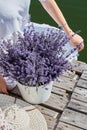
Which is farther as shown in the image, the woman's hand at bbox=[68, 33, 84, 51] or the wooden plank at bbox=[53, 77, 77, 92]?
the wooden plank at bbox=[53, 77, 77, 92]

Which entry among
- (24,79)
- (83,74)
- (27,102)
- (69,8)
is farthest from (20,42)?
(69,8)

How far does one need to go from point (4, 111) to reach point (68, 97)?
17.0 inches

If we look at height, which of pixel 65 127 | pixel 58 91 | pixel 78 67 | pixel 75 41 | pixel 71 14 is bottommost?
pixel 65 127

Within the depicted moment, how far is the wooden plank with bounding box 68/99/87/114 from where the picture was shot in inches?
71.7

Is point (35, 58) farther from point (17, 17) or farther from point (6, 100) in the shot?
point (17, 17)

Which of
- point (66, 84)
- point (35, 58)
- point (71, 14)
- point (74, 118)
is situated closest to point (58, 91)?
point (66, 84)

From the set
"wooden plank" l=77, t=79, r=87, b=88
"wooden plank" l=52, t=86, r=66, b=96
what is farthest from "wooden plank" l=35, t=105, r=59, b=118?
"wooden plank" l=77, t=79, r=87, b=88

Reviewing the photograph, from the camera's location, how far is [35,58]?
166 centimetres

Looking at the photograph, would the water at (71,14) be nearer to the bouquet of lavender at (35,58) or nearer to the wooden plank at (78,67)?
the wooden plank at (78,67)

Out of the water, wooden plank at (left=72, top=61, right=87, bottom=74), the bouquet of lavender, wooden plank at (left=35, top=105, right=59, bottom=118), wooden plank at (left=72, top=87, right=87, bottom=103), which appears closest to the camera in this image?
the bouquet of lavender

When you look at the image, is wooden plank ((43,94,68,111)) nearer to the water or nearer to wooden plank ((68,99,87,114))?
wooden plank ((68,99,87,114))

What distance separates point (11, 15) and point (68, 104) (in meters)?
0.53

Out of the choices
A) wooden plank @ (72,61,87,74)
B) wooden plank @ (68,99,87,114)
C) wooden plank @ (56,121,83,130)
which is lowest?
wooden plank @ (56,121,83,130)

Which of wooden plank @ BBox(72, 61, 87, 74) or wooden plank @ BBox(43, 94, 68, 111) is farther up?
wooden plank @ BBox(72, 61, 87, 74)
